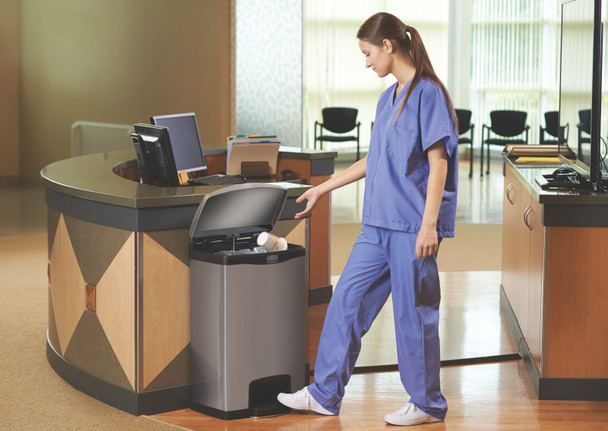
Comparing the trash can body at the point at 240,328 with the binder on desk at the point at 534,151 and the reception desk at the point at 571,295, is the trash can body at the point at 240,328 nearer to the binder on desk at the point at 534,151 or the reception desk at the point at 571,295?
the reception desk at the point at 571,295

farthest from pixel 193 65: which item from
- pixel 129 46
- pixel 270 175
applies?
pixel 270 175

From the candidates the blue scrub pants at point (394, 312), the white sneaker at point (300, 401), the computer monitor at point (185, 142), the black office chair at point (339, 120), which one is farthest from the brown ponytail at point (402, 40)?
the black office chair at point (339, 120)

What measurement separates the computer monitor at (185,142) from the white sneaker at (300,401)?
1733 mm

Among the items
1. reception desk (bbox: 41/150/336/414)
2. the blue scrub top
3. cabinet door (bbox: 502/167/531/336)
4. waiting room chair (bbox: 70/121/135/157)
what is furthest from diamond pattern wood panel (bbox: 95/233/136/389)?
Result: waiting room chair (bbox: 70/121/135/157)

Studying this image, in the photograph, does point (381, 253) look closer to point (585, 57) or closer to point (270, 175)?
point (585, 57)

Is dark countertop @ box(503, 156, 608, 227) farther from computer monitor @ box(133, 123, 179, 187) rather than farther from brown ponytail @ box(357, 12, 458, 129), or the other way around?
computer monitor @ box(133, 123, 179, 187)

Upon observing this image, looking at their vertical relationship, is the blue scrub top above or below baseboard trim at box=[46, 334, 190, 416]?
above

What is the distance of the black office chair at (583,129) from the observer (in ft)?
12.8

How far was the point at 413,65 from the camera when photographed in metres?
3.23

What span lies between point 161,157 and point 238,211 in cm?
83

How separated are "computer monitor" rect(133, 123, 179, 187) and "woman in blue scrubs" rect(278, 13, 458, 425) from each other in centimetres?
113

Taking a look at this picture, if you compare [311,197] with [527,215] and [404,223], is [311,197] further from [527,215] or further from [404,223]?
[527,215]

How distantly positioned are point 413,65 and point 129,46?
A: 25.2 feet

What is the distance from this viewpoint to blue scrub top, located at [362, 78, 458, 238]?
10.3 feet
